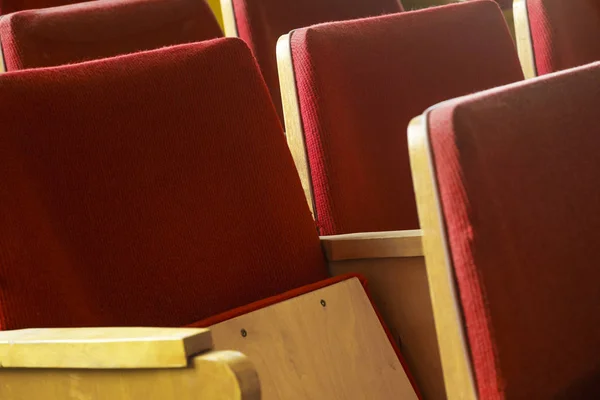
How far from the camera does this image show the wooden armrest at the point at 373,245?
582 millimetres

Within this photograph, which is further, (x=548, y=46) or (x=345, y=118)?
(x=548, y=46)

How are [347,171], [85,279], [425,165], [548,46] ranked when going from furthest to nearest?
[548,46] → [347,171] → [85,279] → [425,165]

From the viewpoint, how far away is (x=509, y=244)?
0.36 m

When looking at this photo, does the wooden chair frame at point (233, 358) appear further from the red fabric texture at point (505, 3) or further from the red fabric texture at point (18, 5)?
the red fabric texture at point (505, 3)

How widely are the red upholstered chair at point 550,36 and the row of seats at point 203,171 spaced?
149mm

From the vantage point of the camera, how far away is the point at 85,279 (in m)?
0.52

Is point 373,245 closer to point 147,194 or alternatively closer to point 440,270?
point 147,194

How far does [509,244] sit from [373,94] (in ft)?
1.18

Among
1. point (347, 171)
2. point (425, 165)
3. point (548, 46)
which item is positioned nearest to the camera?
point (425, 165)

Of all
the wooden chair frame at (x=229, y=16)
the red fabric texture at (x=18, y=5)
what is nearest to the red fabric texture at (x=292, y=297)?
the wooden chair frame at (x=229, y=16)

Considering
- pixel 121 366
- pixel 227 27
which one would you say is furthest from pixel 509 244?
pixel 227 27

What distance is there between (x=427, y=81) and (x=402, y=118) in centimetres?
4

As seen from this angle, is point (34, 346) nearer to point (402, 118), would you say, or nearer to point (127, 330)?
point (127, 330)

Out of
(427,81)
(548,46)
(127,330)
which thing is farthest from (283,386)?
(548,46)
